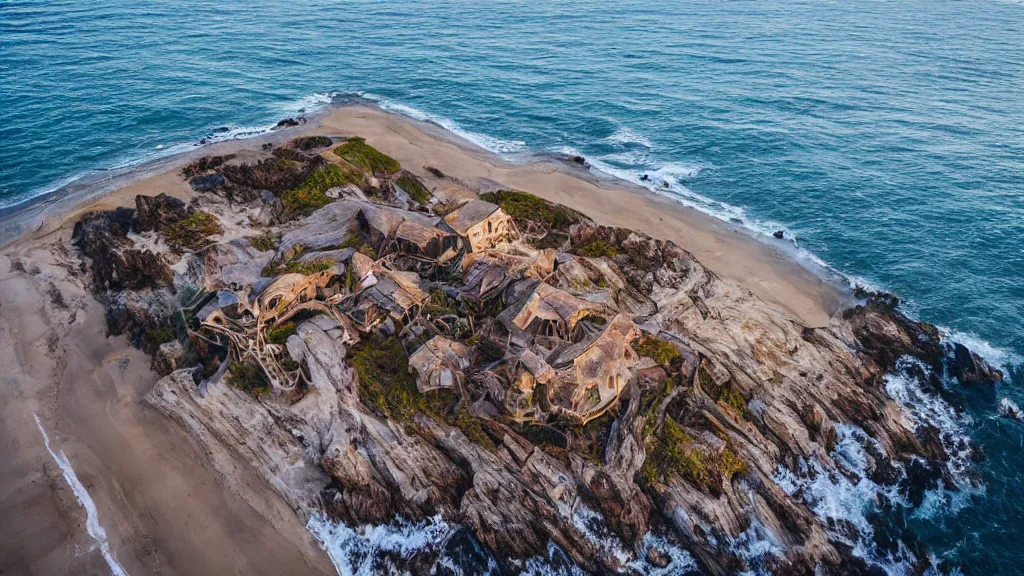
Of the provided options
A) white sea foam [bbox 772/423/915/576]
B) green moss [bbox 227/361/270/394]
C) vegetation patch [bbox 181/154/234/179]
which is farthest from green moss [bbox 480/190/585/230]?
vegetation patch [bbox 181/154/234/179]

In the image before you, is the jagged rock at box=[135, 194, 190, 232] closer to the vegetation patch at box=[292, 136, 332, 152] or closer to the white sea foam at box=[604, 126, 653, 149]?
the vegetation patch at box=[292, 136, 332, 152]

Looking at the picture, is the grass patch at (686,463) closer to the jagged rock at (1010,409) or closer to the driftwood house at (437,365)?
the driftwood house at (437,365)

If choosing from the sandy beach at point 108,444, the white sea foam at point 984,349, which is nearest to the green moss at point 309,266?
the sandy beach at point 108,444

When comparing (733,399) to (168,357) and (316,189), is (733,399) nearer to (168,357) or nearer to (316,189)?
(168,357)

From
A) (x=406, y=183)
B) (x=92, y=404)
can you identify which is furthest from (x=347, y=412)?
(x=406, y=183)

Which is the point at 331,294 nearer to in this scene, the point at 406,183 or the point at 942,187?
the point at 406,183

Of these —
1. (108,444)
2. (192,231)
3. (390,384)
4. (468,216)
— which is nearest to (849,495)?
(390,384)
